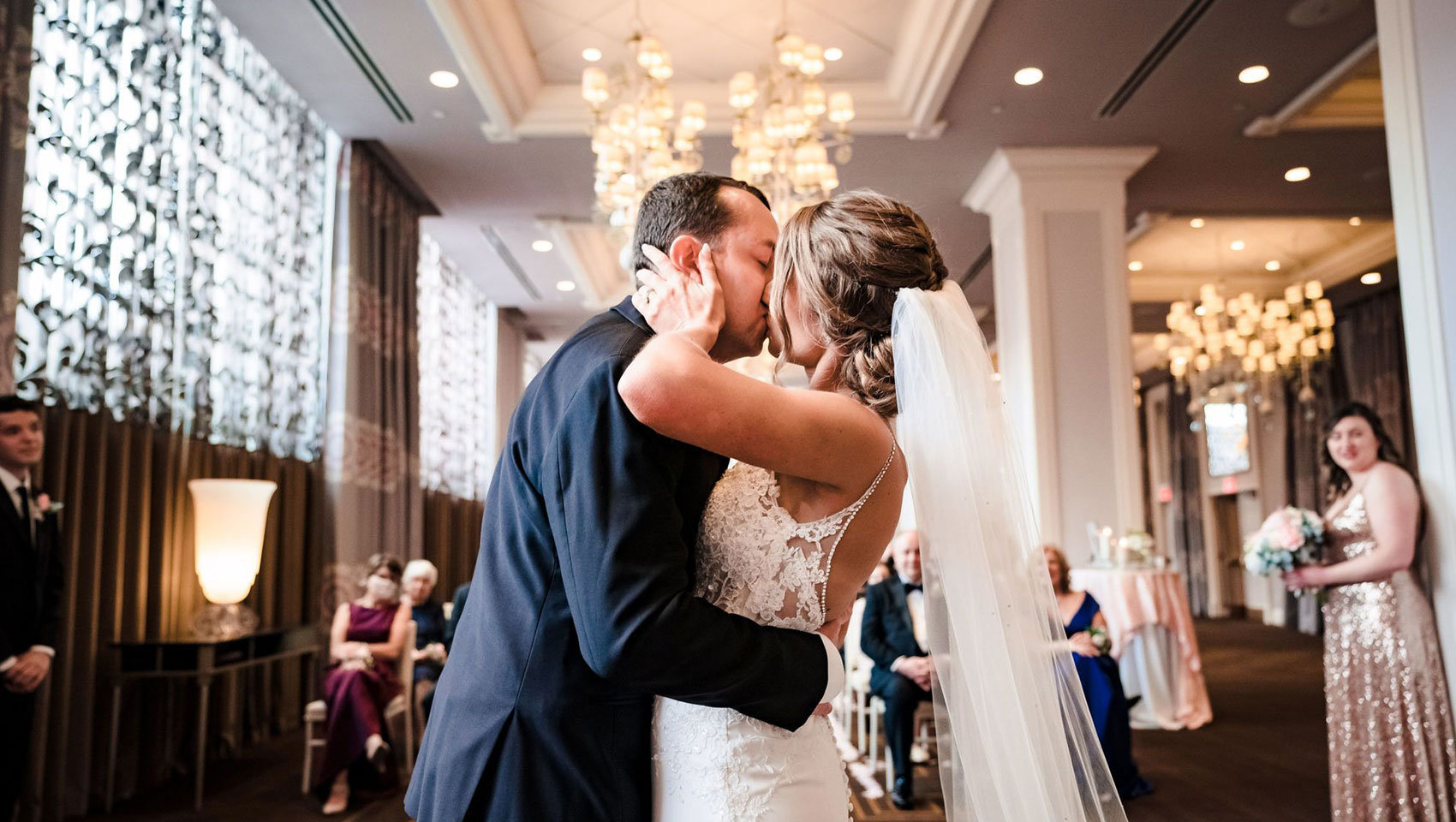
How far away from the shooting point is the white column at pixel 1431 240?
9.89 feet

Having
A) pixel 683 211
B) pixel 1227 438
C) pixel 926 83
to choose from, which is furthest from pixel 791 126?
pixel 1227 438

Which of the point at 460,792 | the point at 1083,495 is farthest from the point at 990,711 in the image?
the point at 1083,495

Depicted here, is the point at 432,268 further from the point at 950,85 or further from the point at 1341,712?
the point at 1341,712

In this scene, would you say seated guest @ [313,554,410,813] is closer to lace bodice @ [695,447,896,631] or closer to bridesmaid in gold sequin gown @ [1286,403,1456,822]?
lace bodice @ [695,447,896,631]

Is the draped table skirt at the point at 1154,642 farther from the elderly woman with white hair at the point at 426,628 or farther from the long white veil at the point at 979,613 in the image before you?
the long white veil at the point at 979,613

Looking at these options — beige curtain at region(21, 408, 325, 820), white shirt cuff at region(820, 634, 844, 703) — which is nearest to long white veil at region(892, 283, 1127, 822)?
white shirt cuff at region(820, 634, 844, 703)

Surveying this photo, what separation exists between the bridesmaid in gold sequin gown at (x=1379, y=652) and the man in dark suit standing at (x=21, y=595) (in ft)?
15.8

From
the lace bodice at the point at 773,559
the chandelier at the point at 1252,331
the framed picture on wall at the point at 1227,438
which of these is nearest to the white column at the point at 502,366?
the chandelier at the point at 1252,331

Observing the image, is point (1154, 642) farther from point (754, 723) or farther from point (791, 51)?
point (754, 723)

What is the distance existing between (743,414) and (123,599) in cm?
475

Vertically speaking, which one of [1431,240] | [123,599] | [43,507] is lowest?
[123,599]

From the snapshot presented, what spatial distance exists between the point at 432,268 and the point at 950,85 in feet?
18.7

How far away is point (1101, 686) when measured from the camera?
195 inches

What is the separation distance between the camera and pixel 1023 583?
166 centimetres
